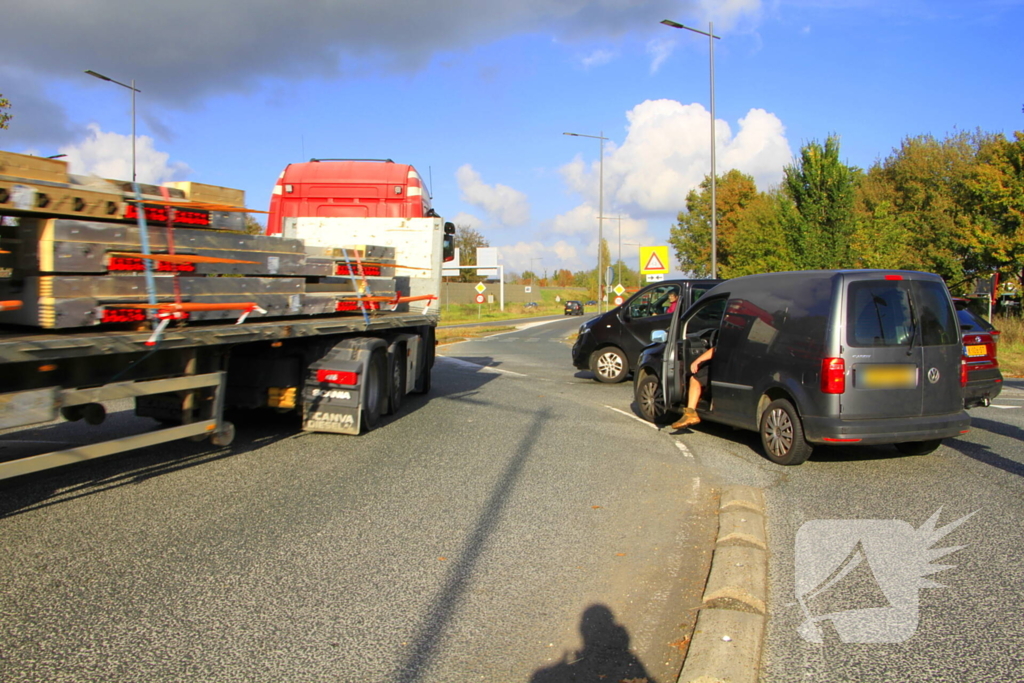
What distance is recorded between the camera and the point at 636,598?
4.30 meters

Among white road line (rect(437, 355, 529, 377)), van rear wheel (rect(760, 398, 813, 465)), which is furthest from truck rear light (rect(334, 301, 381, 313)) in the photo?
white road line (rect(437, 355, 529, 377))

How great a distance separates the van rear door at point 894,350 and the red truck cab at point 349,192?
7.56m

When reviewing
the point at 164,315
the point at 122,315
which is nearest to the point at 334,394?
the point at 164,315

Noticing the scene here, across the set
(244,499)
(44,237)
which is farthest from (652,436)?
(44,237)

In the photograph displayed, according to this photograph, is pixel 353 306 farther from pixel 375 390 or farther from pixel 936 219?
pixel 936 219

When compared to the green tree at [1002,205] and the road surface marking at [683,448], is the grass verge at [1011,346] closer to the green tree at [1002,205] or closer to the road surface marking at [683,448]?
the green tree at [1002,205]

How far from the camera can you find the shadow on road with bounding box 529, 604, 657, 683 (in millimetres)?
3398

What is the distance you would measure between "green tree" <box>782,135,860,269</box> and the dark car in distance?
2260 cm

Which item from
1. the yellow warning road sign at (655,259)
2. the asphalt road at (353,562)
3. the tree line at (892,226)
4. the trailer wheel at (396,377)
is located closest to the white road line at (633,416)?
the asphalt road at (353,562)

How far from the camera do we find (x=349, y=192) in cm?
1277

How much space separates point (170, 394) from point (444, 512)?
232 cm

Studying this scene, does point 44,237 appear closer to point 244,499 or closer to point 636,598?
point 244,499

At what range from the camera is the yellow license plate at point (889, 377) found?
7016 millimetres

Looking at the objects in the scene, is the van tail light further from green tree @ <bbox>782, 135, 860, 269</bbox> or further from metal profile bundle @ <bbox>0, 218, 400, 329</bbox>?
green tree @ <bbox>782, 135, 860, 269</bbox>
